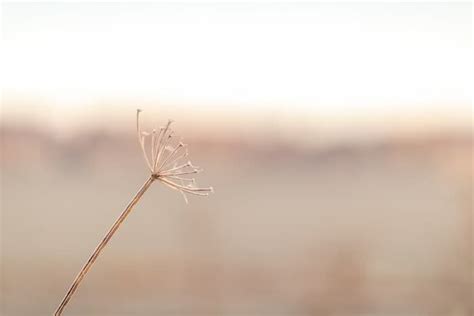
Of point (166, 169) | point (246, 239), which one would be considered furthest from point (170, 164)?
point (246, 239)

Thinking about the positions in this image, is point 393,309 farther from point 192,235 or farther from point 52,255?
point 52,255

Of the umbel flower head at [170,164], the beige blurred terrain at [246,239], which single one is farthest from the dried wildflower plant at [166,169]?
the beige blurred terrain at [246,239]

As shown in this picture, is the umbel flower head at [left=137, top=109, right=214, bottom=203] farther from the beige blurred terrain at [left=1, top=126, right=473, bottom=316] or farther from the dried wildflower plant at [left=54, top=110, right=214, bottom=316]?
the beige blurred terrain at [left=1, top=126, right=473, bottom=316]

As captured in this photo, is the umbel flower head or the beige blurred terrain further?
the beige blurred terrain

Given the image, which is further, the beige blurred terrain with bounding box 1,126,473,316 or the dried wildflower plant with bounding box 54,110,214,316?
the beige blurred terrain with bounding box 1,126,473,316

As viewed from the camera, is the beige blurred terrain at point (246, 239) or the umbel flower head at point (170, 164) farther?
the beige blurred terrain at point (246, 239)

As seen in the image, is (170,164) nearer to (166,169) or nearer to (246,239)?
(166,169)

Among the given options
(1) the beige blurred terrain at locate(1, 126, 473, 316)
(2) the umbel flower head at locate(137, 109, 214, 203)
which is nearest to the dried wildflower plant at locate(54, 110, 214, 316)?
(2) the umbel flower head at locate(137, 109, 214, 203)

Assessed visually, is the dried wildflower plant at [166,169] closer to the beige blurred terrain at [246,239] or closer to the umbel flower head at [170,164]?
the umbel flower head at [170,164]

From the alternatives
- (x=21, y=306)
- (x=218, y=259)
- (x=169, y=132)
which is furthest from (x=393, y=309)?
Result: (x=169, y=132)
